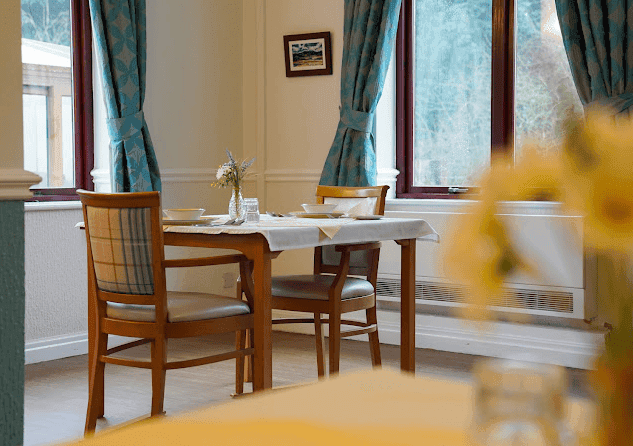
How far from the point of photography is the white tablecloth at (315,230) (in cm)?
297

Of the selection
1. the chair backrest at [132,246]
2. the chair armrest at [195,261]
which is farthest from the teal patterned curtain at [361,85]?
the chair backrest at [132,246]

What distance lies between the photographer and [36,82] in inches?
178

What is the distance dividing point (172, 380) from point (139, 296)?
1.27 meters

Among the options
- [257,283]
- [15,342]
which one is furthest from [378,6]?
[15,342]

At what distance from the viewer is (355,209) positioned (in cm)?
404

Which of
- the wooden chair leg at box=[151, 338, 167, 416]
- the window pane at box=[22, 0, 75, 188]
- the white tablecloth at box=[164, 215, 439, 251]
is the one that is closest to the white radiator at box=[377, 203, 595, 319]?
Answer: the white tablecloth at box=[164, 215, 439, 251]

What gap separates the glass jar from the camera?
498mm

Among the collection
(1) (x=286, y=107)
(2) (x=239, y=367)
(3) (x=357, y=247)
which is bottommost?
(2) (x=239, y=367)

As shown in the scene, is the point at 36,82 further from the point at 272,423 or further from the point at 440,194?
the point at 272,423

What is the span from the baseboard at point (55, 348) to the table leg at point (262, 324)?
1.80 meters

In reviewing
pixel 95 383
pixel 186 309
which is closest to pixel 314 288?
pixel 186 309

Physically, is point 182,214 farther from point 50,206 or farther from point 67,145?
point 67,145

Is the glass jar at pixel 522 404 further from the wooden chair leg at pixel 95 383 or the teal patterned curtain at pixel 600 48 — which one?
the teal patterned curtain at pixel 600 48

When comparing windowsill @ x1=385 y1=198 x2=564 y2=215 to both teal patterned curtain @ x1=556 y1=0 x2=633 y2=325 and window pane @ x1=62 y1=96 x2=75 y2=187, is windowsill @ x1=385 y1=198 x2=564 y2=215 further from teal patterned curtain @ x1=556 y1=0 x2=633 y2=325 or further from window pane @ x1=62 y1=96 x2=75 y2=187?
window pane @ x1=62 y1=96 x2=75 y2=187
